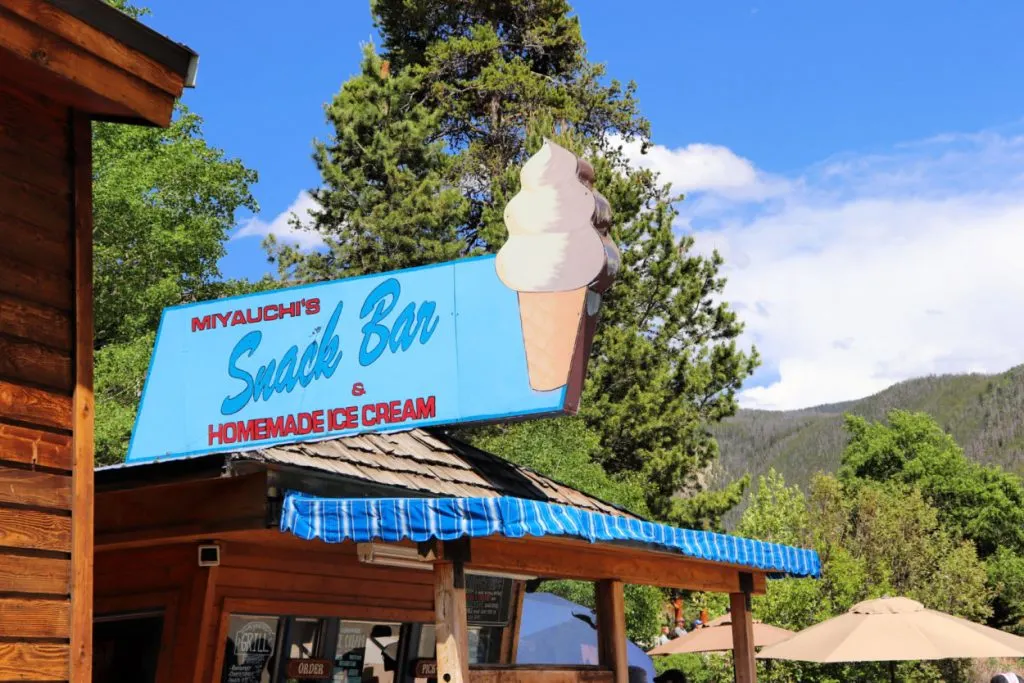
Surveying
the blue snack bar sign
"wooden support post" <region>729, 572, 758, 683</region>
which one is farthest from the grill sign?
"wooden support post" <region>729, 572, 758, 683</region>

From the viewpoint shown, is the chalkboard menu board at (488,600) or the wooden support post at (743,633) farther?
the chalkboard menu board at (488,600)

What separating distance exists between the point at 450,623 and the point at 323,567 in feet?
8.19

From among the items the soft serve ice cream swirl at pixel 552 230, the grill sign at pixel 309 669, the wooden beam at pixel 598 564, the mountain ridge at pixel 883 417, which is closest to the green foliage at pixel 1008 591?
the wooden beam at pixel 598 564

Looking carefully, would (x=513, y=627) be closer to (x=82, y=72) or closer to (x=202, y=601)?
(x=202, y=601)

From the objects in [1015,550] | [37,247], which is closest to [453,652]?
[37,247]

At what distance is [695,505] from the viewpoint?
109 ft

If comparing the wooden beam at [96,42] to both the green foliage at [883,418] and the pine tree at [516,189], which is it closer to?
the pine tree at [516,189]

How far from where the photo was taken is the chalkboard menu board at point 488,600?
39.2ft

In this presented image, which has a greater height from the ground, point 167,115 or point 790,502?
point 790,502

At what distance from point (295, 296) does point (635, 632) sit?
1587cm

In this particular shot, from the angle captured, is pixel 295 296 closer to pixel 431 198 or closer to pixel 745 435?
pixel 431 198

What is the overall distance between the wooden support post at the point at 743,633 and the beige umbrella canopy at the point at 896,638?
835 millimetres

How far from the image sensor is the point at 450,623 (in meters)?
7.23

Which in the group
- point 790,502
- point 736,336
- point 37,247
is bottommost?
point 37,247
